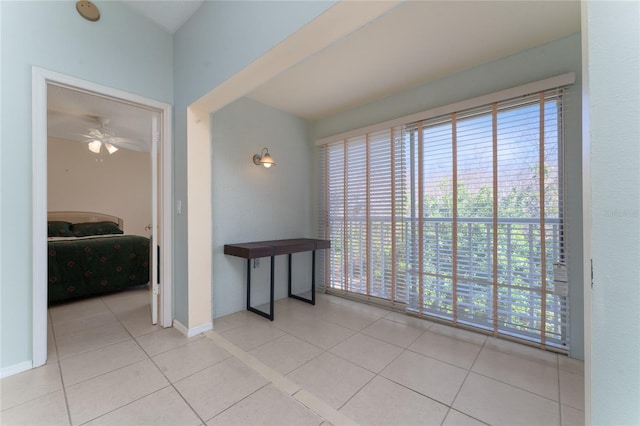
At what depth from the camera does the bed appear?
10.0 ft

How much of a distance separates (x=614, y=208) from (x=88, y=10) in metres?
3.20

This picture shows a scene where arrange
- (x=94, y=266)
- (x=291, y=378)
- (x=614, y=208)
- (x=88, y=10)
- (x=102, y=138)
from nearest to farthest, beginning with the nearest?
(x=614, y=208) < (x=291, y=378) < (x=88, y=10) < (x=94, y=266) < (x=102, y=138)

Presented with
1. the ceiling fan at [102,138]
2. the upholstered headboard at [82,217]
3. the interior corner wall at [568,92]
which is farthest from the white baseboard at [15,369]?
the upholstered headboard at [82,217]

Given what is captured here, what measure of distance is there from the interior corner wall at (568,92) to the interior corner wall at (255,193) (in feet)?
5.83

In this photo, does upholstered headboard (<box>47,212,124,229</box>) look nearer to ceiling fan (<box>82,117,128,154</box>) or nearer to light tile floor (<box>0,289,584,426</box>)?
ceiling fan (<box>82,117,128,154</box>)

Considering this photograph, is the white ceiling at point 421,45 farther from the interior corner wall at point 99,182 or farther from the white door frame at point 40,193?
the interior corner wall at point 99,182

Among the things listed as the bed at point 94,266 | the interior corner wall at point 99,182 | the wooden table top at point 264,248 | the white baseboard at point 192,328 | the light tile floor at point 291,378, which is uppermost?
the interior corner wall at point 99,182

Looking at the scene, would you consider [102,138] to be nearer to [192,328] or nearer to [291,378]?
[192,328]

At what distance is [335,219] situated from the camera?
11.6 feet

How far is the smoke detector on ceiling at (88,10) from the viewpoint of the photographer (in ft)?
6.47

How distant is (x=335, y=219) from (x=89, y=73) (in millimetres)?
2759

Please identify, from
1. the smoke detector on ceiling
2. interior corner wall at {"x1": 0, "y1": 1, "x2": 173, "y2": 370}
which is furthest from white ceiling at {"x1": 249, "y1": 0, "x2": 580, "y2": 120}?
interior corner wall at {"x1": 0, "y1": 1, "x2": 173, "y2": 370}

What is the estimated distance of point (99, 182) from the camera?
546 cm

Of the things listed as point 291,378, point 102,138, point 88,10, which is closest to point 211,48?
point 88,10
